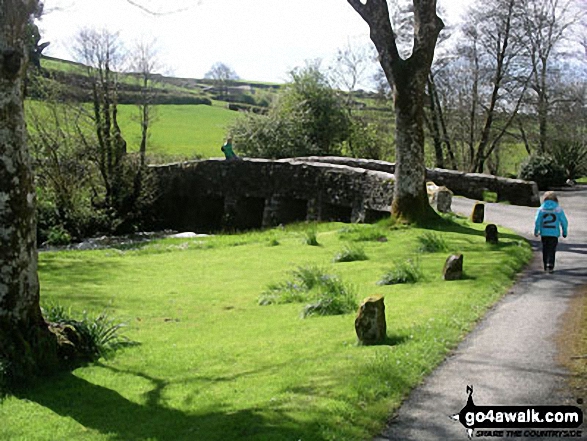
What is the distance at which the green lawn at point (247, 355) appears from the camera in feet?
21.9

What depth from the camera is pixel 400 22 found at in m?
39.0

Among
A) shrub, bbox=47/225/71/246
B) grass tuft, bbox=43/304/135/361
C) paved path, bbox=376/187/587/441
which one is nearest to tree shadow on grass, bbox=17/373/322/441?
grass tuft, bbox=43/304/135/361

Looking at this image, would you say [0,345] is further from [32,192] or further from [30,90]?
[30,90]

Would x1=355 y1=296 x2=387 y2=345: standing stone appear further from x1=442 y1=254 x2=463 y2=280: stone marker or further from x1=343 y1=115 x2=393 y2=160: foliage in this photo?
x1=343 y1=115 x2=393 y2=160: foliage

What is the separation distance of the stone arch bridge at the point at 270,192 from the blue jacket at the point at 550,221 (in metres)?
9.54

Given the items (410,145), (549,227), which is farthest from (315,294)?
(410,145)

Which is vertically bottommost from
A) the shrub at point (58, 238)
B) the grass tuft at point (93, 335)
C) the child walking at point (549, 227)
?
the shrub at point (58, 238)

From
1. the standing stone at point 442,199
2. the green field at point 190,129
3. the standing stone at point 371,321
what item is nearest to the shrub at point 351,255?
the standing stone at point 442,199

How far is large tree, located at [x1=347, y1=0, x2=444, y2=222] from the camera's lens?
18.1m

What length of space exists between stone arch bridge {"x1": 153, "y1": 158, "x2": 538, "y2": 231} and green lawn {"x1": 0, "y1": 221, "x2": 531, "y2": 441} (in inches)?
315

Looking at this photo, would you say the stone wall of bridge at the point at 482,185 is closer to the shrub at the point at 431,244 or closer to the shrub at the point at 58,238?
the shrub at the point at 431,244

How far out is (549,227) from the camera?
12992 millimetres

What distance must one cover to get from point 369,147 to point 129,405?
37.5 metres

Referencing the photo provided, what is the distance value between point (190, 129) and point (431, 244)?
159 ft
